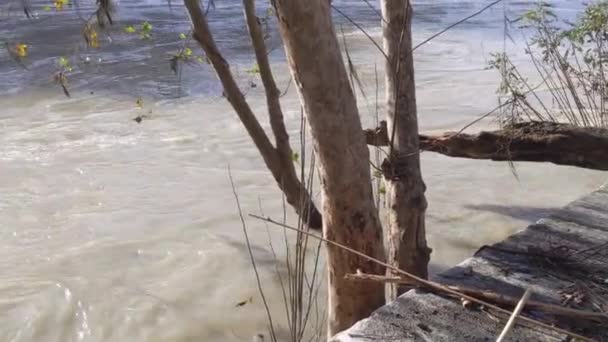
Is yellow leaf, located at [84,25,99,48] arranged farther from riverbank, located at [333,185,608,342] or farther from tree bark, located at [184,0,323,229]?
riverbank, located at [333,185,608,342]

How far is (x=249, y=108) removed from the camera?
11.1 ft

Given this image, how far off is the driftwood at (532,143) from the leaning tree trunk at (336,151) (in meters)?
0.78

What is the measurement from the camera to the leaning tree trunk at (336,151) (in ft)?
6.12

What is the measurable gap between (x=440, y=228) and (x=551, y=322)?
2.46 metres

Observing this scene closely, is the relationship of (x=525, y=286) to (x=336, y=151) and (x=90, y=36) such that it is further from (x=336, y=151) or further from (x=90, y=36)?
(x=90, y=36)

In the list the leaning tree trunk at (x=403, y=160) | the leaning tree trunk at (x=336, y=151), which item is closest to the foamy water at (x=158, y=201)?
the leaning tree trunk at (x=403, y=160)

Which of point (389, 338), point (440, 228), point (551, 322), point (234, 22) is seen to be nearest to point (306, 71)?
point (389, 338)

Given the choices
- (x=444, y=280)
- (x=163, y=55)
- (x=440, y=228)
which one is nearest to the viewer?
(x=444, y=280)

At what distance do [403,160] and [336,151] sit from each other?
0.51m

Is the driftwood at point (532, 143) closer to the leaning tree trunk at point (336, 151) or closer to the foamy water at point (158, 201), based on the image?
the leaning tree trunk at point (336, 151)

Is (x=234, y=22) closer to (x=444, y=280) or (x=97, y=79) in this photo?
(x=97, y=79)

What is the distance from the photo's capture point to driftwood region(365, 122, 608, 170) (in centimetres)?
271

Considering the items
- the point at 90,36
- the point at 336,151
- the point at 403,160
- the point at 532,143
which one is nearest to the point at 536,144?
the point at 532,143

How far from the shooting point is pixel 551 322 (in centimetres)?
179
